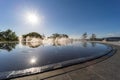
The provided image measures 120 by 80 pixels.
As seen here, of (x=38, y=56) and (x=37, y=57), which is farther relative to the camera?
(x=38, y=56)

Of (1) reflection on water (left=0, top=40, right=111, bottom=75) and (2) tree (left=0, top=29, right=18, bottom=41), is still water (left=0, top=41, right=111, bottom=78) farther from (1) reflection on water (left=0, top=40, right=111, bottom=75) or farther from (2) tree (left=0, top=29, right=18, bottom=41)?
(2) tree (left=0, top=29, right=18, bottom=41)

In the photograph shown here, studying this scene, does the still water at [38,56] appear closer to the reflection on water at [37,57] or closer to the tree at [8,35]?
the reflection on water at [37,57]

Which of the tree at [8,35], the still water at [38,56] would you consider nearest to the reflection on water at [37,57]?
the still water at [38,56]

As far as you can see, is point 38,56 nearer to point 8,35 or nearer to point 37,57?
point 37,57

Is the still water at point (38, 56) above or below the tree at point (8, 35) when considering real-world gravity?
below

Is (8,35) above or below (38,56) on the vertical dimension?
above

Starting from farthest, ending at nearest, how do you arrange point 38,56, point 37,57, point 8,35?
1. point 8,35
2. point 38,56
3. point 37,57

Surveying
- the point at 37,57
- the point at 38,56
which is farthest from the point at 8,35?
the point at 37,57

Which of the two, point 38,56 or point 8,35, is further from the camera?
point 8,35

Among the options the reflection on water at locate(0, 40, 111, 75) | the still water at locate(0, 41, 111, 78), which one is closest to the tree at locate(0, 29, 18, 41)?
the still water at locate(0, 41, 111, 78)

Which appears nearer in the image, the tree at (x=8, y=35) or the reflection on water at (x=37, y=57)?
the reflection on water at (x=37, y=57)

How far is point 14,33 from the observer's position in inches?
1859

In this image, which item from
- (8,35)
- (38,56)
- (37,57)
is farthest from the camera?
(8,35)

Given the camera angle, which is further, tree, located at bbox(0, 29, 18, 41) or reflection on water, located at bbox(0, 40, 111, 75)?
tree, located at bbox(0, 29, 18, 41)
